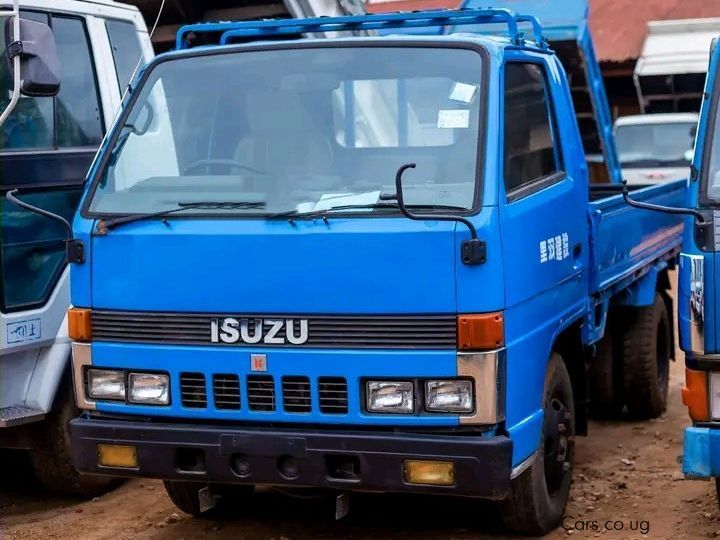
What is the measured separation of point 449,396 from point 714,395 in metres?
1.08

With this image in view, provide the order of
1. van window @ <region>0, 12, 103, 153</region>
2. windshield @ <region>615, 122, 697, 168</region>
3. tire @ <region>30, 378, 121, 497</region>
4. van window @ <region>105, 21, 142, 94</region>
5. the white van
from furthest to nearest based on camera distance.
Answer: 1. windshield @ <region>615, 122, 697, 168</region>
2. the white van
3. van window @ <region>105, 21, 142, 94</region>
4. tire @ <region>30, 378, 121, 497</region>
5. van window @ <region>0, 12, 103, 153</region>

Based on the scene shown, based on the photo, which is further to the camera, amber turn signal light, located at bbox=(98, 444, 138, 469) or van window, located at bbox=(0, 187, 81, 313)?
van window, located at bbox=(0, 187, 81, 313)

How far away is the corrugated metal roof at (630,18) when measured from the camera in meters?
20.1

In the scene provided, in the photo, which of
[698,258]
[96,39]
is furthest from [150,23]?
[698,258]

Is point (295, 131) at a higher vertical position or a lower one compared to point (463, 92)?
lower

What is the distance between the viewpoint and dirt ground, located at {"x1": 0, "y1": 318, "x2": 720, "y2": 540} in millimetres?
5133

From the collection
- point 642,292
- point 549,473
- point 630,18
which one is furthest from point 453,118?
point 630,18

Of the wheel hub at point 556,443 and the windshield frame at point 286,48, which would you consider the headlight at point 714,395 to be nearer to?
the wheel hub at point 556,443

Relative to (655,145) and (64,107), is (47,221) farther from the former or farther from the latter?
(655,145)

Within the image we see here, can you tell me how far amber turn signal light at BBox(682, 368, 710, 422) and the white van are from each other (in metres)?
11.6

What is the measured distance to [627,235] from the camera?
20.6 feet

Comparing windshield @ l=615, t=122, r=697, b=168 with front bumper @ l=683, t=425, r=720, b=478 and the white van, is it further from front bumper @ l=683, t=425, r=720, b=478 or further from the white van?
front bumper @ l=683, t=425, r=720, b=478

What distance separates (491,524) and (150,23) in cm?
431

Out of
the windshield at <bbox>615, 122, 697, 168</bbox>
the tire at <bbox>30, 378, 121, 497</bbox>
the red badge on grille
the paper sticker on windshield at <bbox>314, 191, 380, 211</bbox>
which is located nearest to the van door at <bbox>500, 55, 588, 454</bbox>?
the paper sticker on windshield at <bbox>314, 191, 380, 211</bbox>
